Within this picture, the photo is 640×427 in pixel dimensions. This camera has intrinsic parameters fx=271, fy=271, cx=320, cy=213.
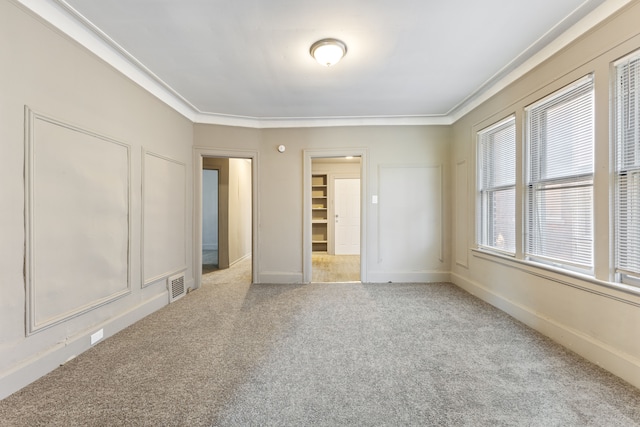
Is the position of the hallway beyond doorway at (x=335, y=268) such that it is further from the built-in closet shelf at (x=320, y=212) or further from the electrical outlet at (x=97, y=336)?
the electrical outlet at (x=97, y=336)

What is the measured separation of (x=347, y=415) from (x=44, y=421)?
1.58 meters

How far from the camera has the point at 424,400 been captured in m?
1.56

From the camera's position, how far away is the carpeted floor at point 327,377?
4.73ft

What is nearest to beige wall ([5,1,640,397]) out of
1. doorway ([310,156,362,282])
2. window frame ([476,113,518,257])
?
window frame ([476,113,518,257])

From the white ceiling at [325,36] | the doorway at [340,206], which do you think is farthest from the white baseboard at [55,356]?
the doorway at [340,206]

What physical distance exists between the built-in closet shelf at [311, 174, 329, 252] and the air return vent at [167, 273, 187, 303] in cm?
390

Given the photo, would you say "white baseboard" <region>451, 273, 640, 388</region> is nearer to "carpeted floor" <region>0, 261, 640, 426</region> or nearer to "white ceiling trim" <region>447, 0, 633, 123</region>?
"carpeted floor" <region>0, 261, 640, 426</region>

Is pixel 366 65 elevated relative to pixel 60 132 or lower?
elevated

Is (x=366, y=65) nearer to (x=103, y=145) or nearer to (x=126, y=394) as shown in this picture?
(x=103, y=145)

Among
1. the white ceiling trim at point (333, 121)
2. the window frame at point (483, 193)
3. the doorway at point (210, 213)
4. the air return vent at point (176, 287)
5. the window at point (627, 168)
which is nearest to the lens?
the window at point (627, 168)

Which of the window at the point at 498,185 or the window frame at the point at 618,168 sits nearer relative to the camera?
the window frame at the point at 618,168

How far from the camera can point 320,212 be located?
7.25 metres

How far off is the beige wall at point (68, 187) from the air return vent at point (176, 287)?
0.20 meters

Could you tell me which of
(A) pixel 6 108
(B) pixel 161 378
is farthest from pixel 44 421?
(A) pixel 6 108
